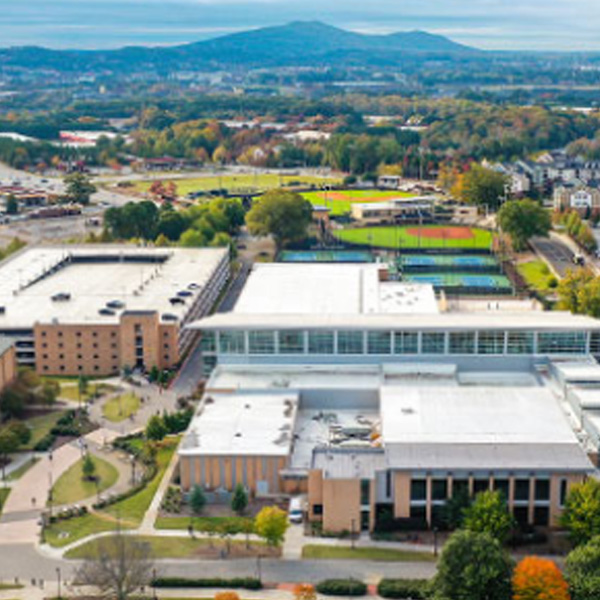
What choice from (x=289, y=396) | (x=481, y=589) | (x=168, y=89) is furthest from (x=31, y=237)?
(x=168, y=89)

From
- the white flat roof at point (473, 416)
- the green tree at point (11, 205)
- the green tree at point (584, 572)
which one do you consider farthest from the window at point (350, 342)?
the green tree at point (11, 205)

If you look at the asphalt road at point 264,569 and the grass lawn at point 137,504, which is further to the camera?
the grass lawn at point 137,504

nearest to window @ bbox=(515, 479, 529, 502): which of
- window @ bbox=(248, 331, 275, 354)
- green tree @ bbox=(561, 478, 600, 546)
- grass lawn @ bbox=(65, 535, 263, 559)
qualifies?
green tree @ bbox=(561, 478, 600, 546)

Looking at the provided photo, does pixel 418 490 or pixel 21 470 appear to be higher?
pixel 418 490

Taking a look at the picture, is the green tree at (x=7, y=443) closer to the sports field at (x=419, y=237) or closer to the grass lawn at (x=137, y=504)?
the grass lawn at (x=137, y=504)

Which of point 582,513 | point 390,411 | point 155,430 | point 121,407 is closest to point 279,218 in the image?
point 121,407

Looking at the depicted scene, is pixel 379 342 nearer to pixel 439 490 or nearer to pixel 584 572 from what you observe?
pixel 439 490

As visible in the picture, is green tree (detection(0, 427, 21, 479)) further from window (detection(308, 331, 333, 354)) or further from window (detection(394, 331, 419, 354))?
window (detection(394, 331, 419, 354))
